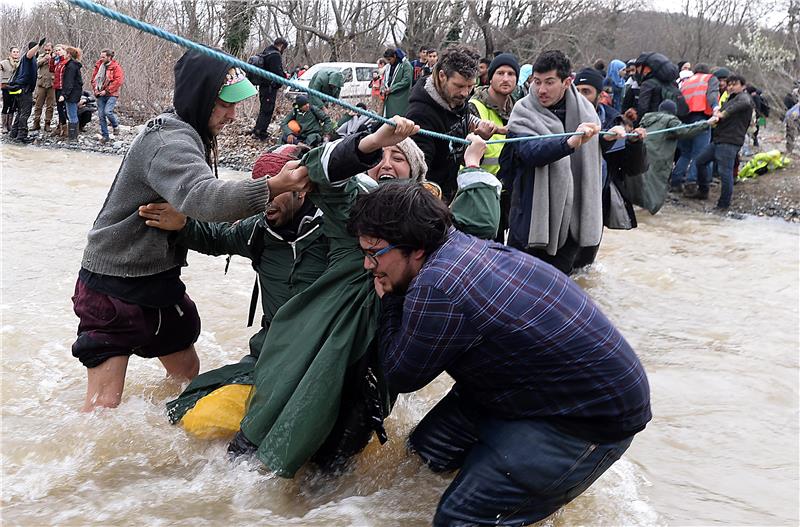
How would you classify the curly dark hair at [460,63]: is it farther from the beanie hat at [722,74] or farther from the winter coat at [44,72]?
the winter coat at [44,72]

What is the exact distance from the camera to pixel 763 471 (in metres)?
3.67

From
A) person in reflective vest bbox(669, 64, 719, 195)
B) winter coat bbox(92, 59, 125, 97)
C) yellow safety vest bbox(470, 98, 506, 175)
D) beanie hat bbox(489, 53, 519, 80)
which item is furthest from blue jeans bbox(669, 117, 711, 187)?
winter coat bbox(92, 59, 125, 97)

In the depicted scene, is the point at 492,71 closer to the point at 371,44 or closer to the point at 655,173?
the point at 655,173

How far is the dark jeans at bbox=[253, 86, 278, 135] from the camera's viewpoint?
13.4 metres

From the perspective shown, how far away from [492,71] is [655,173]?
3.31m

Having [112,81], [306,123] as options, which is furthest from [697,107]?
[112,81]

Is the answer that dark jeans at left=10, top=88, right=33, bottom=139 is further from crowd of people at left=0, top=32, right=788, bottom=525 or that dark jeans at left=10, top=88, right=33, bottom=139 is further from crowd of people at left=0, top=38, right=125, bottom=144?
crowd of people at left=0, top=32, right=788, bottom=525

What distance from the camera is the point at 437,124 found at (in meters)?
4.49

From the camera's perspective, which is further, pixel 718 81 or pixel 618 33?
pixel 618 33

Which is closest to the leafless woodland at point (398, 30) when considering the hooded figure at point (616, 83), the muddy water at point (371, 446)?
the hooded figure at point (616, 83)

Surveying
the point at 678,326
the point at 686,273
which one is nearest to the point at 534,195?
the point at 678,326

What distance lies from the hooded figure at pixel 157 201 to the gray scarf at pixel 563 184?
7.22 feet

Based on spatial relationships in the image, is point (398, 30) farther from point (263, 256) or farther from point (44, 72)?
point (263, 256)

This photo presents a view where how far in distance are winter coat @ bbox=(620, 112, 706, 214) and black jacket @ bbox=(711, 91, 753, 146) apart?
27 centimetres
